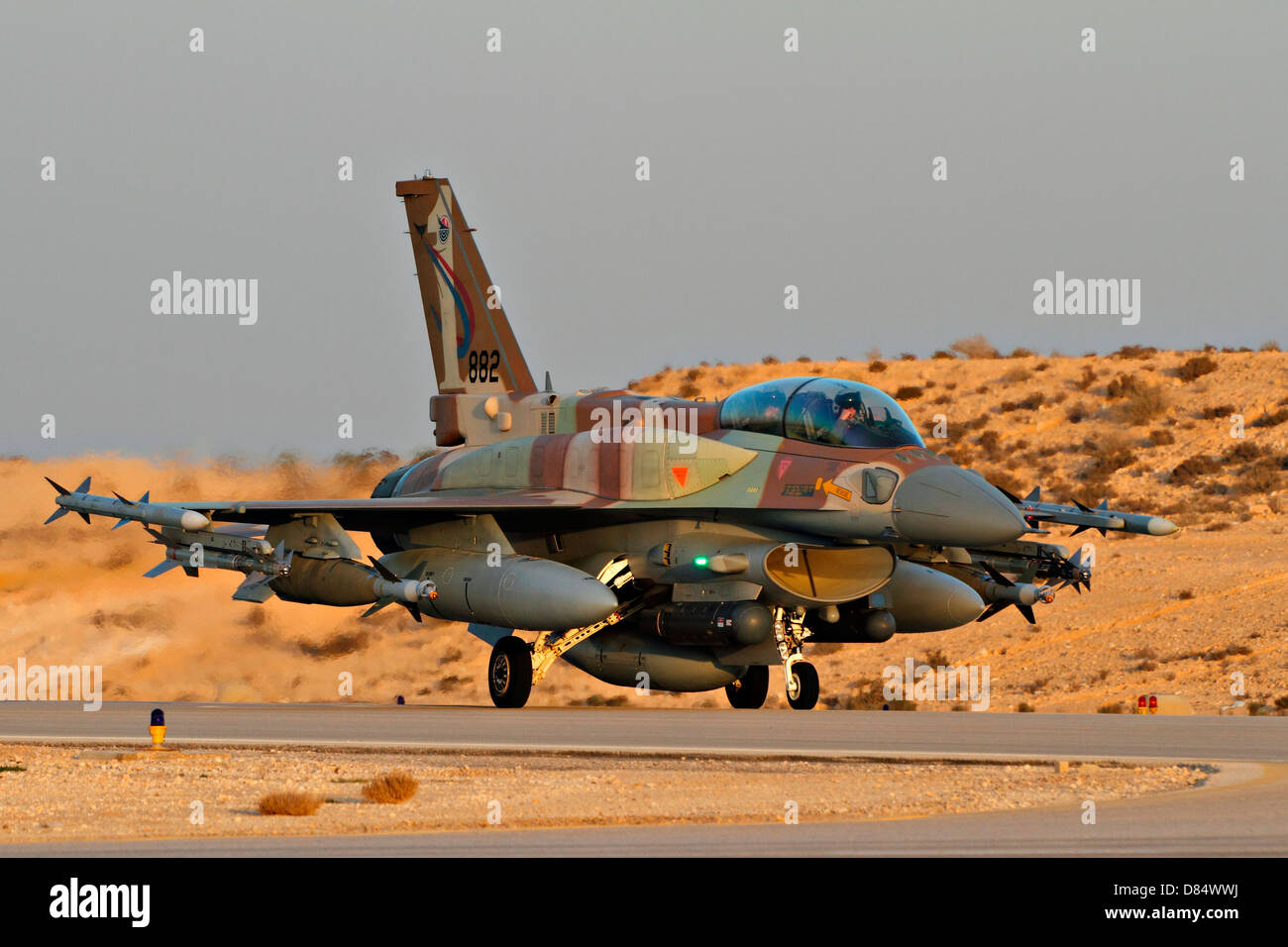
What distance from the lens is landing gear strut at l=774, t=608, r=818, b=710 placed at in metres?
23.4

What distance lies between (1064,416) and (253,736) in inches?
1721

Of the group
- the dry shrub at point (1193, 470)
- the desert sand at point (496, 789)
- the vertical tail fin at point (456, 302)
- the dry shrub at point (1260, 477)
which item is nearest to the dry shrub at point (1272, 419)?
the dry shrub at point (1193, 470)

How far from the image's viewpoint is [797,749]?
1672 cm

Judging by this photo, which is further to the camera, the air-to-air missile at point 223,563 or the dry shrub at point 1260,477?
the dry shrub at point 1260,477

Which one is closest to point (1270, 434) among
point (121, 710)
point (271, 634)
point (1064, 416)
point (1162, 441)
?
point (1162, 441)

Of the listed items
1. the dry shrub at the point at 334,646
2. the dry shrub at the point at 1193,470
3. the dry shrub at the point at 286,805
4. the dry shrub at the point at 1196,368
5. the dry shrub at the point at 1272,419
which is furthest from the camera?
the dry shrub at the point at 1196,368

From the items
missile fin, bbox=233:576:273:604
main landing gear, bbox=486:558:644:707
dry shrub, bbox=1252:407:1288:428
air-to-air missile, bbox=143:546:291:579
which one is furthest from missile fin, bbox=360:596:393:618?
dry shrub, bbox=1252:407:1288:428

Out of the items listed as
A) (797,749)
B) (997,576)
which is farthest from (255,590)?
(997,576)

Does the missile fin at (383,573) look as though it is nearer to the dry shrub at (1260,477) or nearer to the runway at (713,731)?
the runway at (713,731)

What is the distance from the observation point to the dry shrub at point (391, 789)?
12984mm

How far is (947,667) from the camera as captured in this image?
35.2 meters

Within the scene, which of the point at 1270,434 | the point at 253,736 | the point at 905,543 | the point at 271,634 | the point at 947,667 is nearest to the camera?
the point at 253,736

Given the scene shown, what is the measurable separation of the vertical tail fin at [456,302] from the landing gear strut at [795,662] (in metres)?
7.09
